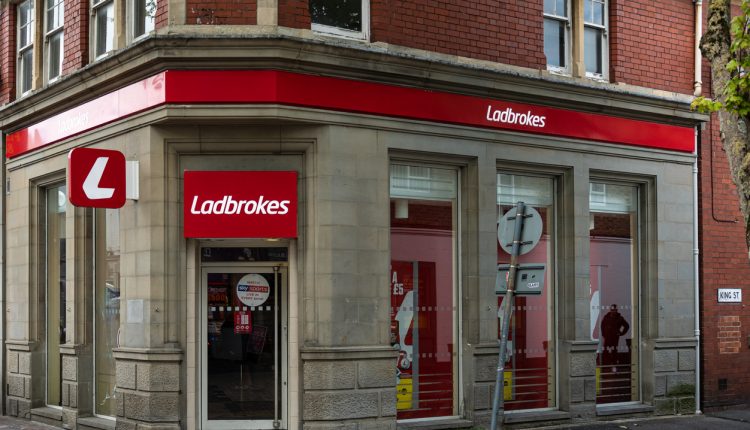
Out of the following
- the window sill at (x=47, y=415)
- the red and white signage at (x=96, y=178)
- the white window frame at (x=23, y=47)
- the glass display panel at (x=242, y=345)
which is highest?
the white window frame at (x=23, y=47)

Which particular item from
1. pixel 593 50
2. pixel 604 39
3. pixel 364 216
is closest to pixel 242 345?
pixel 364 216

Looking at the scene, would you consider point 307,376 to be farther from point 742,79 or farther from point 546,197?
point 742,79

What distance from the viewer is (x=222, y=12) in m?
12.5

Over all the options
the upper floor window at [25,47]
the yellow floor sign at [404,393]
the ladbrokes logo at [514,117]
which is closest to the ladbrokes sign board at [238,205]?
the yellow floor sign at [404,393]

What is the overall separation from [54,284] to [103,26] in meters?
4.27

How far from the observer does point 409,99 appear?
13.4 m

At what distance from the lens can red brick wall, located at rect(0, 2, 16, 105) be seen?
1708cm

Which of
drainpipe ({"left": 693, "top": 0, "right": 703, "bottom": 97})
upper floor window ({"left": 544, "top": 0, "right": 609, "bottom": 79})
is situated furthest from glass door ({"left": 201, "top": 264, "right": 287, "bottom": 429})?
drainpipe ({"left": 693, "top": 0, "right": 703, "bottom": 97})

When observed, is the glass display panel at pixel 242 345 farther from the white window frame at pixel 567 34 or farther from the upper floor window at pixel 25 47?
the upper floor window at pixel 25 47

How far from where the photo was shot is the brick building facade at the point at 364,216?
12.6 m

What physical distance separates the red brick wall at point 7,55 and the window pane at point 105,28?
3.17 metres

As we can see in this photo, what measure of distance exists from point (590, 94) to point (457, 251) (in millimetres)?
3193

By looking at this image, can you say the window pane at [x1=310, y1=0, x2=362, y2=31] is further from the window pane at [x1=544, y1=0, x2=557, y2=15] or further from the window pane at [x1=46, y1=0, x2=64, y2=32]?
the window pane at [x1=46, y1=0, x2=64, y2=32]

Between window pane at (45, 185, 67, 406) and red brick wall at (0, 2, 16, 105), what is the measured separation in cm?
217
